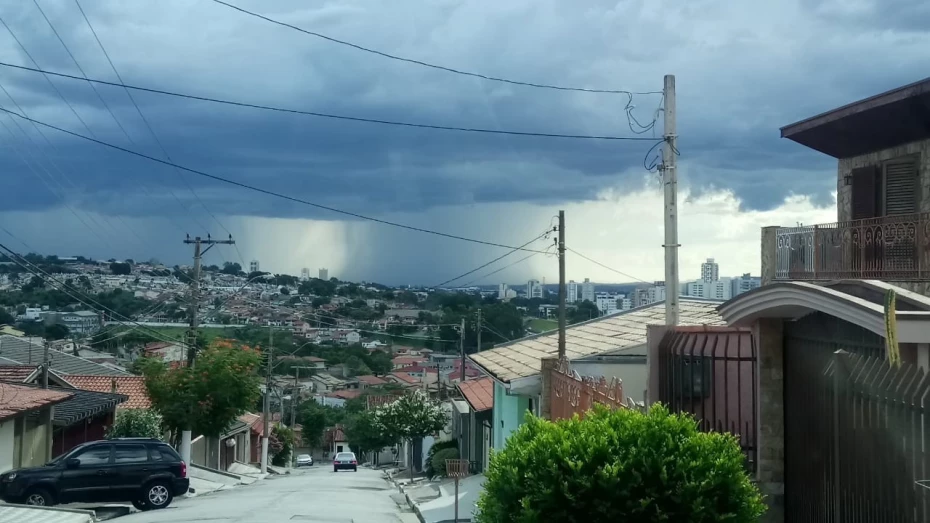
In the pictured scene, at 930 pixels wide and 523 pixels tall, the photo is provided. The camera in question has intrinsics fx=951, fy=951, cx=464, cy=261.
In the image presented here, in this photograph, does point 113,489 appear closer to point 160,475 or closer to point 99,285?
point 160,475

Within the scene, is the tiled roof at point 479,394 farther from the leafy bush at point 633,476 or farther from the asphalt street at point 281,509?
the leafy bush at point 633,476

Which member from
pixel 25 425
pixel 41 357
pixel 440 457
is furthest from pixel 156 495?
pixel 41 357

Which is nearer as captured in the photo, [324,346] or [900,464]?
[900,464]

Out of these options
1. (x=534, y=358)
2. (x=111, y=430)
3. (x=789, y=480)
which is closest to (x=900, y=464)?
(x=789, y=480)

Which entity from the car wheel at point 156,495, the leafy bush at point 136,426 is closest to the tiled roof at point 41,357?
the leafy bush at point 136,426

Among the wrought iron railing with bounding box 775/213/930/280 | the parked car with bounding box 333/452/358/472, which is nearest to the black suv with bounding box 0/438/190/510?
the wrought iron railing with bounding box 775/213/930/280

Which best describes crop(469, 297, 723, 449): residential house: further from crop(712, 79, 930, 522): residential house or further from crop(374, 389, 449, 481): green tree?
crop(374, 389, 449, 481): green tree
